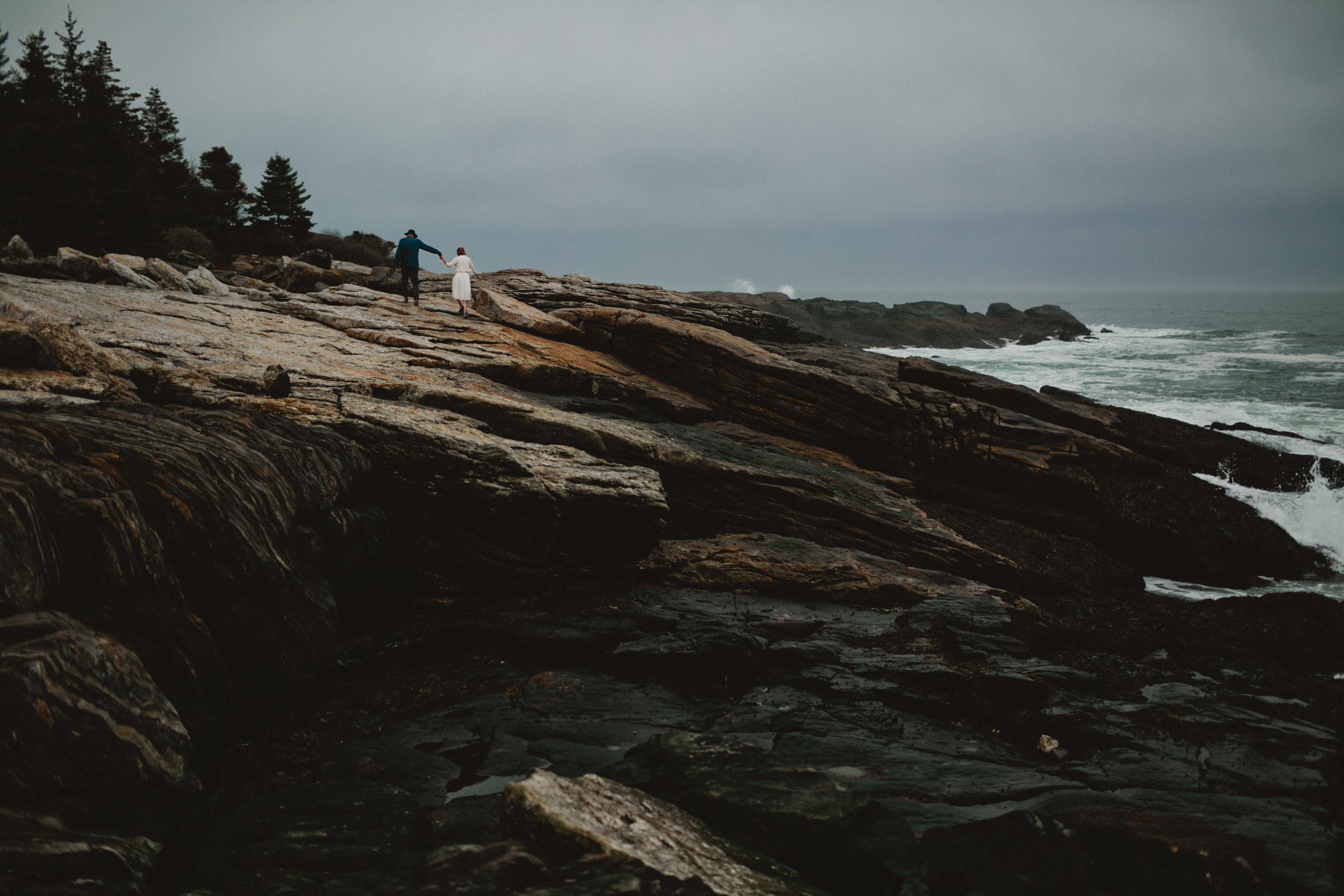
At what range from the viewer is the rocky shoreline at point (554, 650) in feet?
17.3

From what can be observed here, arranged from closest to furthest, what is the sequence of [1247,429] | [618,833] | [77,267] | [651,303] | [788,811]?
[618,833], [788,811], [77,267], [651,303], [1247,429]

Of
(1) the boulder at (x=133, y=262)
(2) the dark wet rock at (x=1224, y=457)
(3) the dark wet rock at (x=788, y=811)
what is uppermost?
(1) the boulder at (x=133, y=262)

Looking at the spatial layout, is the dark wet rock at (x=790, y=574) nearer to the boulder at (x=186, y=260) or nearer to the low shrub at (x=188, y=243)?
the boulder at (x=186, y=260)

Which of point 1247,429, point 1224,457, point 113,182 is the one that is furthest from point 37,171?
point 1247,429

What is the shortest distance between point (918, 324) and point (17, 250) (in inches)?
3170

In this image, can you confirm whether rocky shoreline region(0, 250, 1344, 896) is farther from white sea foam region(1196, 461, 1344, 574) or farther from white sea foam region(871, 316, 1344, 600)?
white sea foam region(871, 316, 1344, 600)

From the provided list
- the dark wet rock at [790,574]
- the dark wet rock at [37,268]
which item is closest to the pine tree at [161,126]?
the dark wet rock at [37,268]

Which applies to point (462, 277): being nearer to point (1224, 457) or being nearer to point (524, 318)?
point (524, 318)

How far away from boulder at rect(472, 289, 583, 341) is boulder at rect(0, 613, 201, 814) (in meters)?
17.2

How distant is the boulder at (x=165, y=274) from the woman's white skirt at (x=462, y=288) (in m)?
10.8

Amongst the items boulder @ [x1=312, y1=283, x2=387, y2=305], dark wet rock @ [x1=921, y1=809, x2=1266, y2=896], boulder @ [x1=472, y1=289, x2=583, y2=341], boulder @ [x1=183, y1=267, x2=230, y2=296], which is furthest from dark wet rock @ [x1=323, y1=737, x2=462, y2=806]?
boulder @ [x1=183, y1=267, x2=230, y2=296]

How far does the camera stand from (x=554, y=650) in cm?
1010

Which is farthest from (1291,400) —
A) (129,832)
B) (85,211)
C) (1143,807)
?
(85,211)

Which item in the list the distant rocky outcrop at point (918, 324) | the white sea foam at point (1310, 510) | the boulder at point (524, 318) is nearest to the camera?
the white sea foam at point (1310, 510)
